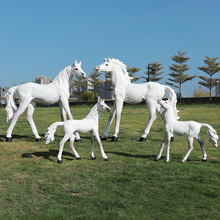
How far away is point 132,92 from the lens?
8641 mm

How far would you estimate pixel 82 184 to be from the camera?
464 centimetres

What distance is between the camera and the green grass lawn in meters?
3.62

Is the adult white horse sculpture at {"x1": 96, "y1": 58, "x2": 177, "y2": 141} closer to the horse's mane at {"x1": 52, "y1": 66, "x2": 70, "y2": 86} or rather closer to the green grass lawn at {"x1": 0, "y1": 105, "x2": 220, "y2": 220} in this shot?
the horse's mane at {"x1": 52, "y1": 66, "x2": 70, "y2": 86}

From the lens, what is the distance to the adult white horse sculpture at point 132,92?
8523 mm

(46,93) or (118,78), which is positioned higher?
(118,78)

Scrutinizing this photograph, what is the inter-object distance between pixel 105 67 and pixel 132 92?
120 centimetres

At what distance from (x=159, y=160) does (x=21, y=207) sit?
11.0 ft

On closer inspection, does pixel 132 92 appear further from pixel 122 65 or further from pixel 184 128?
pixel 184 128

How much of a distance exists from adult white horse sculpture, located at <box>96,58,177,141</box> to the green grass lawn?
1704mm

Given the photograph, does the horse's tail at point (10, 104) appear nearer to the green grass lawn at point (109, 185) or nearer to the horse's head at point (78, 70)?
the green grass lawn at point (109, 185)

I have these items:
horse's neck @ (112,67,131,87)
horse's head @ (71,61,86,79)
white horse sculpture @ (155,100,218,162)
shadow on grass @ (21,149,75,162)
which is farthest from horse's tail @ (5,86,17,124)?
white horse sculpture @ (155,100,218,162)

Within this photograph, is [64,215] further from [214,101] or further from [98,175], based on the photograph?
[214,101]

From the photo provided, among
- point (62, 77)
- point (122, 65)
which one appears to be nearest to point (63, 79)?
point (62, 77)

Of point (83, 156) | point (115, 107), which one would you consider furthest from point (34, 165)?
point (115, 107)
